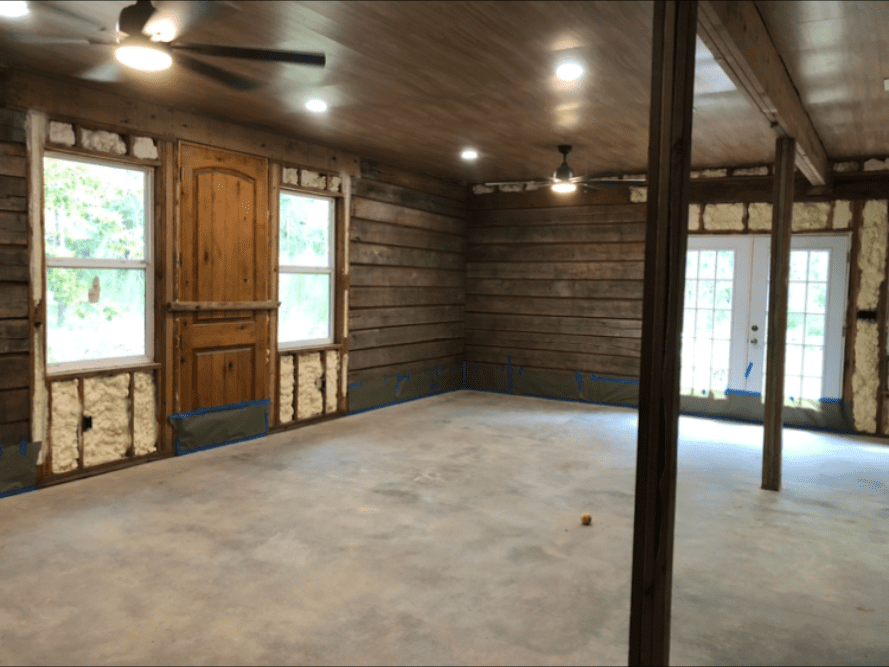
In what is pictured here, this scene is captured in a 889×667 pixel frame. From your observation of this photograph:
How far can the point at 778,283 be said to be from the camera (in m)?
4.93

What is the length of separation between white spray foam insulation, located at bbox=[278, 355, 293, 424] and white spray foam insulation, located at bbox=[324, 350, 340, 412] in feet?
1.62

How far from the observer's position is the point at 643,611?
2375 mm

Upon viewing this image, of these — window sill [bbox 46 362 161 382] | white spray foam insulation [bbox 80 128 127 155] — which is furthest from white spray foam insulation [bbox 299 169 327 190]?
window sill [bbox 46 362 161 382]

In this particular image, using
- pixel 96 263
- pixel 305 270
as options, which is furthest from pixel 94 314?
pixel 305 270

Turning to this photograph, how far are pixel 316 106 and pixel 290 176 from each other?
137cm

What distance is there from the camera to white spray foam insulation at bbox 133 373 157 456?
5367mm

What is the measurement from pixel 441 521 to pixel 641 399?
2178 millimetres

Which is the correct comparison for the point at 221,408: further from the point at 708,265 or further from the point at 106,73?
the point at 708,265

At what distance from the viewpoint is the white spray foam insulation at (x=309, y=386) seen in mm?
6828

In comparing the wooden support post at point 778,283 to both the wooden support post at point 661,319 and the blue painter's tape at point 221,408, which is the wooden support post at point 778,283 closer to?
the wooden support post at point 661,319

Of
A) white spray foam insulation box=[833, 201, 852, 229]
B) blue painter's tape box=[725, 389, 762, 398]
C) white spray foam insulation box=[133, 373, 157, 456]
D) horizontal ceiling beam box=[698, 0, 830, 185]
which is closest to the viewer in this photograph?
horizontal ceiling beam box=[698, 0, 830, 185]

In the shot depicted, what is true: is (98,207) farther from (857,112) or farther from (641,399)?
(857,112)

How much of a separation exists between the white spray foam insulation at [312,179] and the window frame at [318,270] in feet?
0.23

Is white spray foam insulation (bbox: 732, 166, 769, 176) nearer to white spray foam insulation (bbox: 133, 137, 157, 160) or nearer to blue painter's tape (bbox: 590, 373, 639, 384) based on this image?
blue painter's tape (bbox: 590, 373, 639, 384)
